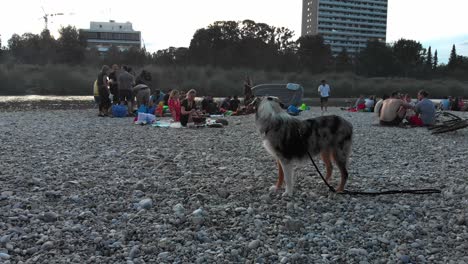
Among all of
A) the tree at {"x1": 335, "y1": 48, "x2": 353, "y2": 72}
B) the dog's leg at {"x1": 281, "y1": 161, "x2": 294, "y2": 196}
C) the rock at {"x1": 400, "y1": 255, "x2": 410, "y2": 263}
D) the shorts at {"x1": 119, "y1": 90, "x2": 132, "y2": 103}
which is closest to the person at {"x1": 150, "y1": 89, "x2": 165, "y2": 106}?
the shorts at {"x1": 119, "y1": 90, "x2": 132, "y2": 103}

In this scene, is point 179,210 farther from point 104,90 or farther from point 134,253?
point 104,90

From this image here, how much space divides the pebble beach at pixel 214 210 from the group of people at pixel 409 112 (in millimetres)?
6701

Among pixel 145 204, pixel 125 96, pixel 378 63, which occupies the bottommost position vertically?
pixel 145 204

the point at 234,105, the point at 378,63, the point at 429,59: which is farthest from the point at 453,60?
the point at 234,105

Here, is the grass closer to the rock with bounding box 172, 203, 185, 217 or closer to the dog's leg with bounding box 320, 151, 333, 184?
the dog's leg with bounding box 320, 151, 333, 184

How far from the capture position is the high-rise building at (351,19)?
155 meters

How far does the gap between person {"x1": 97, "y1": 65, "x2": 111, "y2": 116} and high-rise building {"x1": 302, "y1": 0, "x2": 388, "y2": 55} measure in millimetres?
142242

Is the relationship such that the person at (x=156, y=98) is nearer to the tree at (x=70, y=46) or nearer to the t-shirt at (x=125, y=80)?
the t-shirt at (x=125, y=80)

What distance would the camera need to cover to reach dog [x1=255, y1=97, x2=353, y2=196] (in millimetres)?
6746

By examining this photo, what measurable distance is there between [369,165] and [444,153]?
2.95 meters

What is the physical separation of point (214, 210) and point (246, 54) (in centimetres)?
8080

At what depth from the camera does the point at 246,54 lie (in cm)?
8506

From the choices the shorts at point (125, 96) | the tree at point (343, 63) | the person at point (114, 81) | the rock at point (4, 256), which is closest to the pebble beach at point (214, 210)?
the rock at point (4, 256)

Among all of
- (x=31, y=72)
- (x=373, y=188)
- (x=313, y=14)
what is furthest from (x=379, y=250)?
(x=313, y=14)
